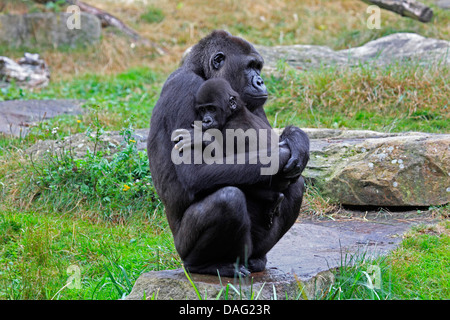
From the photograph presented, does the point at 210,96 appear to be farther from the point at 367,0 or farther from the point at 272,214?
the point at 367,0

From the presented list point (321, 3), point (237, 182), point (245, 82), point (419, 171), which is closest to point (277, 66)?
point (419, 171)

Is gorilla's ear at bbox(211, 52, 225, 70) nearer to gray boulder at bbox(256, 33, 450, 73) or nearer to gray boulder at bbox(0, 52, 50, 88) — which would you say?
gray boulder at bbox(256, 33, 450, 73)

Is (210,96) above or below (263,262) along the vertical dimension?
above

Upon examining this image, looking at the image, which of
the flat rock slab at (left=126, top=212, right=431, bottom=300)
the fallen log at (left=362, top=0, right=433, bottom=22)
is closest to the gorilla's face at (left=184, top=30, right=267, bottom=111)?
the flat rock slab at (left=126, top=212, right=431, bottom=300)

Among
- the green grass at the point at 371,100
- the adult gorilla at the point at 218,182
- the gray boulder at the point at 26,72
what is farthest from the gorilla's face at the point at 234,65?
the gray boulder at the point at 26,72

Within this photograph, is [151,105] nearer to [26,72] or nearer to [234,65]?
[26,72]

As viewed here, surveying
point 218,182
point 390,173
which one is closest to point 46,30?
point 390,173

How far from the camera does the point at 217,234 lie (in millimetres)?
3283

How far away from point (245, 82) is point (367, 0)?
9388 millimetres

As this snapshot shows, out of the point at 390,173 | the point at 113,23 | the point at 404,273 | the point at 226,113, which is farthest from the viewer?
the point at 113,23

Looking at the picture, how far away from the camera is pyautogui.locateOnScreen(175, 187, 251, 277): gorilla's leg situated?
322cm

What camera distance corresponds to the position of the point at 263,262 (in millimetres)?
3752

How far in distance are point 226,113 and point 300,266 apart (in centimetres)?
117
